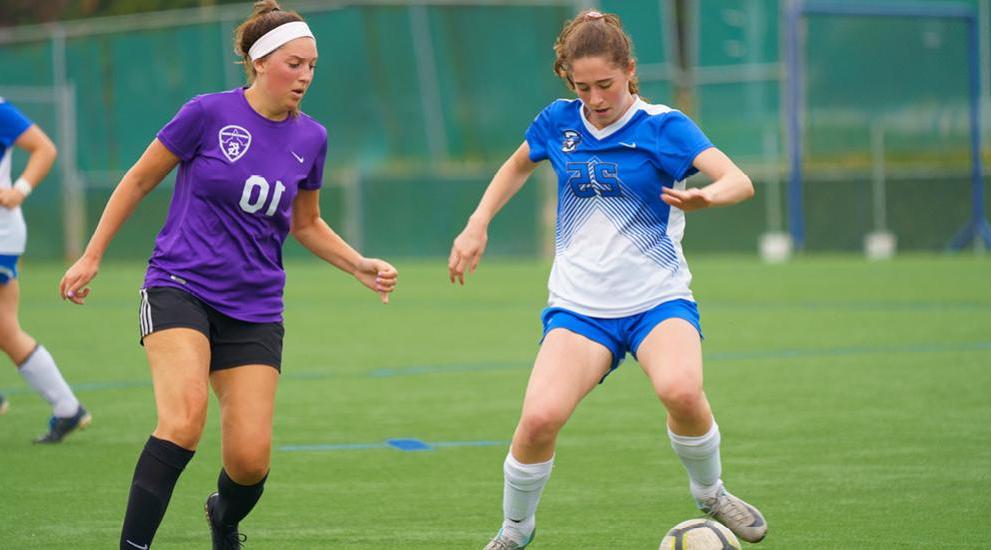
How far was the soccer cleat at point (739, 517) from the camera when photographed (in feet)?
20.1

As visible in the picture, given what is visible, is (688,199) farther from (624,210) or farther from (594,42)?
(594,42)

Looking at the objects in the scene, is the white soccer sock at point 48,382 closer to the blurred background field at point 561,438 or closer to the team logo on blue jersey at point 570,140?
the blurred background field at point 561,438

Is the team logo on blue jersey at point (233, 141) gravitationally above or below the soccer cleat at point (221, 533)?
above

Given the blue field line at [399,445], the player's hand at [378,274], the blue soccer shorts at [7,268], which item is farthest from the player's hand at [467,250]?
the blue soccer shorts at [7,268]

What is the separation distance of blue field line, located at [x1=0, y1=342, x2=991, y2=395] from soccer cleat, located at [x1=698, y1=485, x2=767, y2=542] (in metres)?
6.49

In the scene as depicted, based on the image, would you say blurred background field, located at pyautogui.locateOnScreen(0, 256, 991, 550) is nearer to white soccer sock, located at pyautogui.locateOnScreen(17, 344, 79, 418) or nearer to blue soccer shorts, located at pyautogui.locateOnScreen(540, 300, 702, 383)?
white soccer sock, located at pyautogui.locateOnScreen(17, 344, 79, 418)

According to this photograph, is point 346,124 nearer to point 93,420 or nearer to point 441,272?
point 441,272

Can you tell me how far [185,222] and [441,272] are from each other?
21.7 metres

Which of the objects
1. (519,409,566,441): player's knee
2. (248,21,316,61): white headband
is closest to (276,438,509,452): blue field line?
(519,409,566,441): player's knee

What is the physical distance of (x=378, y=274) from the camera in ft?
20.7

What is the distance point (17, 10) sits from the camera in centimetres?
4341

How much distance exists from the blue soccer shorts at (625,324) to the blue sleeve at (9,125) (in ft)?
15.3

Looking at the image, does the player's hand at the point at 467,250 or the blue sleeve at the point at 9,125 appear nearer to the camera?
the player's hand at the point at 467,250

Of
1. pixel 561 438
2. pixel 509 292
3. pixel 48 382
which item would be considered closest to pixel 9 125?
pixel 48 382
